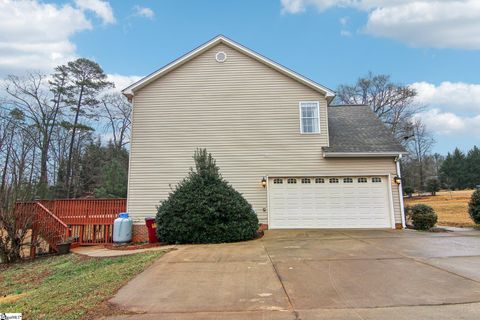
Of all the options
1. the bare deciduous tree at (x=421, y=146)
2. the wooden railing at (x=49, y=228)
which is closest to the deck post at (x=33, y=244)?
the wooden railing at (x=49, y=228)

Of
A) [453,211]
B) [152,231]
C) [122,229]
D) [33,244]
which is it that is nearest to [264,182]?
[152,231]

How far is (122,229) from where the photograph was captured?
448 inches

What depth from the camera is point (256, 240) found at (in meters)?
10.4

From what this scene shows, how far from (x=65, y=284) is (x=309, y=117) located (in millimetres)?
10598

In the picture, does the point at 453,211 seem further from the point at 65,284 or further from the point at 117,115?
Answer: the point at 117,115

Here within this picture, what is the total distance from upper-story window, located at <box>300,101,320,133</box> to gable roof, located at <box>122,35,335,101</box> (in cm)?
71

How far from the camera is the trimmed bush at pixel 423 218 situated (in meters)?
12.2

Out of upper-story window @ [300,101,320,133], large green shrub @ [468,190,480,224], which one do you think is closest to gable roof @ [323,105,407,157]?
upper-story window @ [300,101,320,133]

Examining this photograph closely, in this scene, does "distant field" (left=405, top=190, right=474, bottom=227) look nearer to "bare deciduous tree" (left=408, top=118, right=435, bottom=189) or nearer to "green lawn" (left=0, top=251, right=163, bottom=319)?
"bare deciduous tree" (left=408, top=118, right=435, bottom=189)

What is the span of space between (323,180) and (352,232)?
2408 millimetres

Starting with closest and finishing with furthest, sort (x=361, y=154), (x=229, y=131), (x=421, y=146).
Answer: (x=361, y=154) < (x=229, y=131) < (x=421, y=146)

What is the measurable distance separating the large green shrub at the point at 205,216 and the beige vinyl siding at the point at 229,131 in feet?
7.30

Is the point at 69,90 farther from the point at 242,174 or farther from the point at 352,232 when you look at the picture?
the point at 352,232

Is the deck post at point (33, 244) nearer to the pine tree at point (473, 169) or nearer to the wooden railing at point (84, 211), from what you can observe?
the wooden railing at point (84, 211)
